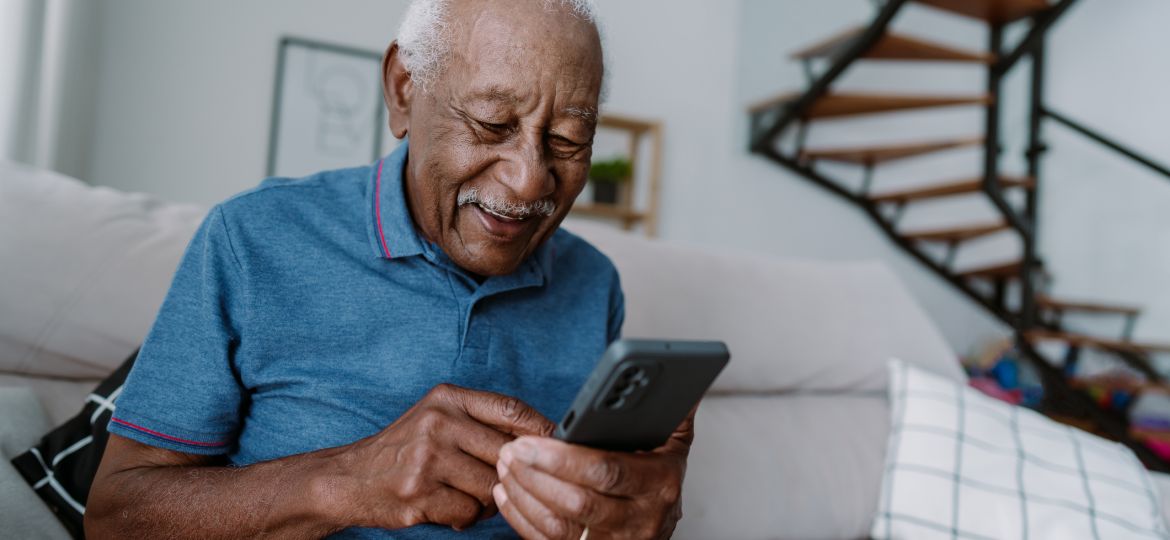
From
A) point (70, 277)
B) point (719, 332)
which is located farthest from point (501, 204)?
point (719, 332)

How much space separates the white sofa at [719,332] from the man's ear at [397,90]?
0.55 meters

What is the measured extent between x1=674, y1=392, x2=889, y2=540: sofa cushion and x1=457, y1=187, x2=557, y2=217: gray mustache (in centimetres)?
74

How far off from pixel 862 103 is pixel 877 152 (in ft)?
1.22

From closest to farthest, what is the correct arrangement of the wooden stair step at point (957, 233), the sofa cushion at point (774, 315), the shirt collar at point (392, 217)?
the shirt collar at point (392, 217) < the sofa cushion at point (774, 315) < the wooden stair step at point (957, 233)

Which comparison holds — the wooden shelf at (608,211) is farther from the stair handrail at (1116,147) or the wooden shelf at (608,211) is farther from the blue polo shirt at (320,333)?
the blue polo shirt at (320,333)

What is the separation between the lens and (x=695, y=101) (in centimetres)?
381

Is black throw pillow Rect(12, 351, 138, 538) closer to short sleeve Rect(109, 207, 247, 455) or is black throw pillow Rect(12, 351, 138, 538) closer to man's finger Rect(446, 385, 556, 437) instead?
short sleeve Rect(109, 207, 247, 455)

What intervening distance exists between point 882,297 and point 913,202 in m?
2.74

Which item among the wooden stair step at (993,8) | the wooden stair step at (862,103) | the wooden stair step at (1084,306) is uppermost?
the wooden stair step at (993,8)

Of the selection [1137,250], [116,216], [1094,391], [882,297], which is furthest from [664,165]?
[116,216]

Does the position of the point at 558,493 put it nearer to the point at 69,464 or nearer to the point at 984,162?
the point at 69,464

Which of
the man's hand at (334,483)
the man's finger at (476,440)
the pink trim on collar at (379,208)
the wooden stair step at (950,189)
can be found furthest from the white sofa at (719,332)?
the wooden stair step at (950,189)

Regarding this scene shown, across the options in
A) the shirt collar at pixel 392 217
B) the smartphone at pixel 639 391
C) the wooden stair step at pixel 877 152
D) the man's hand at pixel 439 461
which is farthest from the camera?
the wooden stair step at pixel 877 152

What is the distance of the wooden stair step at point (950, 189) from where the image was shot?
3.46 meters
